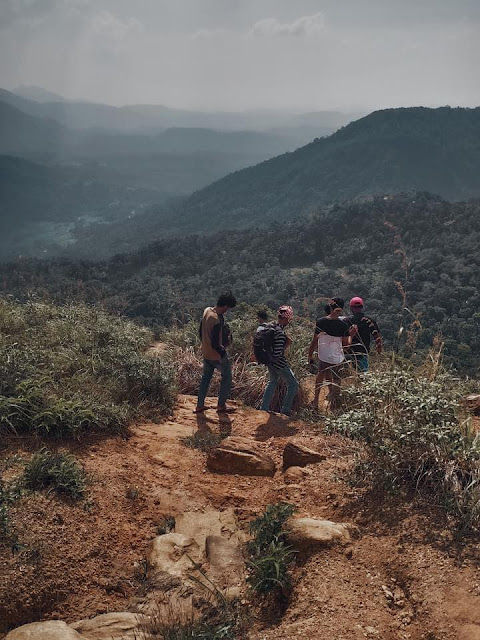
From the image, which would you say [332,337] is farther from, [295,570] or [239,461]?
[295,570]

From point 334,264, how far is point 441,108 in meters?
95.8

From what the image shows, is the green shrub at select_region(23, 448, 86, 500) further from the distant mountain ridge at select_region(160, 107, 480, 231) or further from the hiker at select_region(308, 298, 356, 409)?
the distant mountain ridge at select_region(160, 107, 480, 231)

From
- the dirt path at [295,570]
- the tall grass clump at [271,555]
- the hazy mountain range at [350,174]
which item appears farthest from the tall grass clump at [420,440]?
the hazy mountain range at [350,174]

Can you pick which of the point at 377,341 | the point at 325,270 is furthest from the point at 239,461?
the point at 325,270

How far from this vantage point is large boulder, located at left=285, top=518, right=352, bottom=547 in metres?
2.75

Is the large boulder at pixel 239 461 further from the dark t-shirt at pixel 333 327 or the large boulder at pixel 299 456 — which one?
the dark t-shirt at pixel 333 327

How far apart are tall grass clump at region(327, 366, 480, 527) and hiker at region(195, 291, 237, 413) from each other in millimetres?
2171

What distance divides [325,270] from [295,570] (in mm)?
40737

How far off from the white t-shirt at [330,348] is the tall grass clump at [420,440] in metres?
2.01

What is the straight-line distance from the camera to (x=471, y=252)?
34.8m

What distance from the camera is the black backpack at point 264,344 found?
17.8 feet

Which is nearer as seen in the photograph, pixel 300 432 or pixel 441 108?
pixel 300 432

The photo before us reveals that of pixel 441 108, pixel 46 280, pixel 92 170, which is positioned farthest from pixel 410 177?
pixel 92 170

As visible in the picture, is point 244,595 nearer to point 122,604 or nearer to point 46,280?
point 122,604
